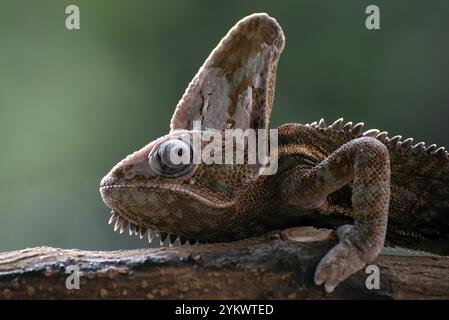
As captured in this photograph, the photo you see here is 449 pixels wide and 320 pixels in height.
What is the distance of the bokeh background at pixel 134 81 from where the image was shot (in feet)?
16.5

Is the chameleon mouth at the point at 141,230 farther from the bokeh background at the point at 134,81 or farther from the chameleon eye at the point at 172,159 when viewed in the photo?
the bokeh background at the point at 134,81

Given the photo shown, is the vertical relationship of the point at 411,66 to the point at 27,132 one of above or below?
above

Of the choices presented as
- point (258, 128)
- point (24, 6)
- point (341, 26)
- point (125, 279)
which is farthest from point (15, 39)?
point (125, 279)

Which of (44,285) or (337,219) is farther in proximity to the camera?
(337,219)

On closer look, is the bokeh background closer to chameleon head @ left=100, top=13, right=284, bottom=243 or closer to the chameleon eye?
chameleon head @ left=100, top=13, right=284, bottom=243

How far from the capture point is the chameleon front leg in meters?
2.00

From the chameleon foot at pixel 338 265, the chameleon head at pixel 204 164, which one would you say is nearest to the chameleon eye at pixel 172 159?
the chameleon head at pixel 204 164

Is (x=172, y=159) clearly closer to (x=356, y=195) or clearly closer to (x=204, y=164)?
(x=204, y=164)

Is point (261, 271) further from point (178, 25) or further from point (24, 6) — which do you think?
point (24, 6)

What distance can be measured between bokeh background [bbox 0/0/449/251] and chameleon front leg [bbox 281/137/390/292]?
274cm
